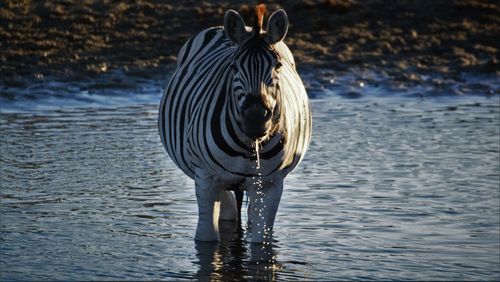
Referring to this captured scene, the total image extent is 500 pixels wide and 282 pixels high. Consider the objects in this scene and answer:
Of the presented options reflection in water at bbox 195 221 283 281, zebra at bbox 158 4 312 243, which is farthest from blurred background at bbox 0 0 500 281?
zebra at bbox 158 4 312 243

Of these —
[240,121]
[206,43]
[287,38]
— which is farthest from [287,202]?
[287,38]

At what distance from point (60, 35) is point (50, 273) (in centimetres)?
1273

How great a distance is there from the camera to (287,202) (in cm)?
977

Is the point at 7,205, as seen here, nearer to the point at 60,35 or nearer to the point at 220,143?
the point at 220,143

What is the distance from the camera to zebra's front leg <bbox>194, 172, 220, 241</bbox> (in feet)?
25.5

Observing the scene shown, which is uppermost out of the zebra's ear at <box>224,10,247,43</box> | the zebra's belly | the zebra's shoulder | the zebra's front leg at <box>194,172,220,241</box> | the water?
the zebra's ear at <box>224,10,247,43</box>

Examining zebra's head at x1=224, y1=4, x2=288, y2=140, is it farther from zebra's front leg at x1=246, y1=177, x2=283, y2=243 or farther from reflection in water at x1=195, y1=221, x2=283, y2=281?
reflection in water at x1=195, y1=221, x2=283, y2=281

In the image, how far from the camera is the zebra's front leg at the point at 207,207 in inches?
306

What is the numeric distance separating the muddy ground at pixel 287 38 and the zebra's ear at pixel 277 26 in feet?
34.4

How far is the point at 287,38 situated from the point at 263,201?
12.6 meters

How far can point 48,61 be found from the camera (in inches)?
724

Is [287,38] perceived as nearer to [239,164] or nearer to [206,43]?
[206,43]

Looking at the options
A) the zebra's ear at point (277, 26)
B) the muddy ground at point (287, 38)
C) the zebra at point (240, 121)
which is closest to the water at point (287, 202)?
the zebra at point (240, 121)

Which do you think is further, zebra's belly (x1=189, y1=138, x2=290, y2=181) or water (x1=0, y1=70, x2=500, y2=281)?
water (x1=0, y1=70, x2=500, y2=281)
